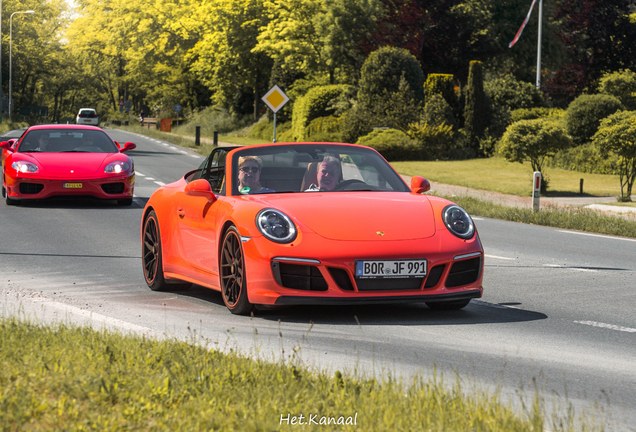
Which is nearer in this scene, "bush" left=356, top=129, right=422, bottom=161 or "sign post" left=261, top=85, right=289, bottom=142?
"sign post" left=261, top=85, right=289, bottom=142

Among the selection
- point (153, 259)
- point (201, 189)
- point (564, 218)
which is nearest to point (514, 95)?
point (564, 218)

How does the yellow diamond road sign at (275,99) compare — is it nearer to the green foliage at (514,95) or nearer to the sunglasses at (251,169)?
the green foliage at (514,95)

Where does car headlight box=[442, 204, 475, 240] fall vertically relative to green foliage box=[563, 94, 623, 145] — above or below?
below

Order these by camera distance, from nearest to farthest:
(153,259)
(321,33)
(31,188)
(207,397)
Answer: (207,397) → (153,259) → (31,188) → (321,33)

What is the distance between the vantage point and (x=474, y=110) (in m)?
37.6

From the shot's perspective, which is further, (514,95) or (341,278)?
(514,95)

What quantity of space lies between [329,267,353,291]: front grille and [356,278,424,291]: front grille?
0.22ft

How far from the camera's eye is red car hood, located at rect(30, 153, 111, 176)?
16391mm

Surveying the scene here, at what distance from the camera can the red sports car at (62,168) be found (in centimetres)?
1641

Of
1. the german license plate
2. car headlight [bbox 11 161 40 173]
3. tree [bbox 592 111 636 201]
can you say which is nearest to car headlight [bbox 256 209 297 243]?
the german license plate

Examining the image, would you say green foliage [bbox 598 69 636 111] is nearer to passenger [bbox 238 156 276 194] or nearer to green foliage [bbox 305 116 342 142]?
green foliage [bbox 305 116 342 142]

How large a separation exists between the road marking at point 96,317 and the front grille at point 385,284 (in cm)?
152

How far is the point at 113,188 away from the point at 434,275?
11040 millimetres

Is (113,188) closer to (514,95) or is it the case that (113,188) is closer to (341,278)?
(341,278)
